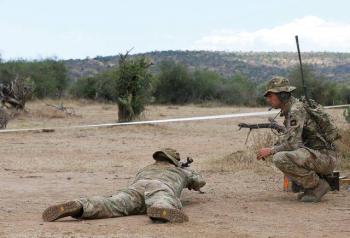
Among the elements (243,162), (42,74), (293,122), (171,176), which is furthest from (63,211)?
(42,74)

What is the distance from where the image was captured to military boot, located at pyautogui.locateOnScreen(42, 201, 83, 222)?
642cm

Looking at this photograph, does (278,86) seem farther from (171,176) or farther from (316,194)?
(171,176)

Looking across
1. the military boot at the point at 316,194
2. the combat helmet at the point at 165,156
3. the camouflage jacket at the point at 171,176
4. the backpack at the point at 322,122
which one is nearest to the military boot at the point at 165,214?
the camouflage jacket at the point at 171,176

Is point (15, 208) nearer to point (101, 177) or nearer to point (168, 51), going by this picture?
point (101, 177)

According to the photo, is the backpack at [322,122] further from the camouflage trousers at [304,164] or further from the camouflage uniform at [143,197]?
the camouflage uniform at [143,197]

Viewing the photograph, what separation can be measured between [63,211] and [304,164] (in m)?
2.81

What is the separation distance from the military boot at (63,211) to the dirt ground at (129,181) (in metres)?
0.08

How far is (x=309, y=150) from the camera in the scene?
788cm

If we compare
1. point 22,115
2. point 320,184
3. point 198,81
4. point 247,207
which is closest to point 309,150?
point 320,184

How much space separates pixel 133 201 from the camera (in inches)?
272

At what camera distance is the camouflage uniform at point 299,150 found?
777 cm

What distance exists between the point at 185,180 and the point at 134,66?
13.4 metres

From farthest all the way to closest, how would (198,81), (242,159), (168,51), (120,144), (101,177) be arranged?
(168,51) → (198,81) → (120,144) → (242,159) → (101,177)

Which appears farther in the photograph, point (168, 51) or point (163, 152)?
point (168, 51)
